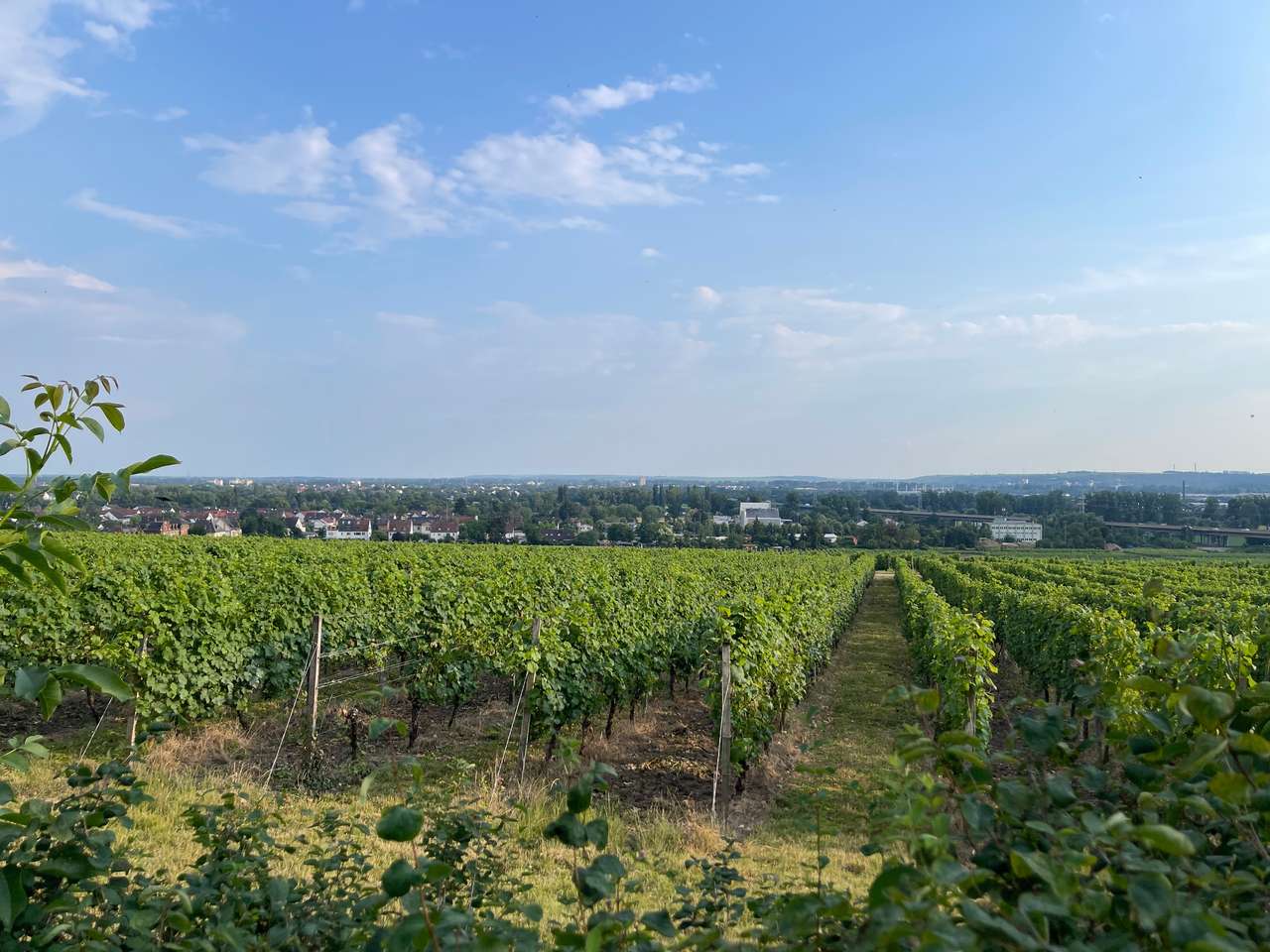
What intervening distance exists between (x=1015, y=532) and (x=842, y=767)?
352 feet

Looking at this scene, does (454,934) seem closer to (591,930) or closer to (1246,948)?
(591,930)

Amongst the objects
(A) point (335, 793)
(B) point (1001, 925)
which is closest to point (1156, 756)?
(B) point (1001, 925)

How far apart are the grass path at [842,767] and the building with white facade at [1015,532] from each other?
287ft

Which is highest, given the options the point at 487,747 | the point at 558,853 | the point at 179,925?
the point at 179,925

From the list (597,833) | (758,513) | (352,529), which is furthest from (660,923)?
(758,513)

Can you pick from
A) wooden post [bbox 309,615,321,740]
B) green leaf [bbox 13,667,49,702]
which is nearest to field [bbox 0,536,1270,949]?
wooden post [bbox 309,615,321,740]

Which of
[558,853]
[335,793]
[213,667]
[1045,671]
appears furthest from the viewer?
[1045,671]

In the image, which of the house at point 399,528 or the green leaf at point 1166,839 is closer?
the green leaf at point 1166,839

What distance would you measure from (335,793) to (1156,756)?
7.61 m

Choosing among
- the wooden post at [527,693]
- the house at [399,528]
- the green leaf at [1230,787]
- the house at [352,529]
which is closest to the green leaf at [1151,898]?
the green leaf at [1230,787]

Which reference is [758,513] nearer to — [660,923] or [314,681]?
[314,681]

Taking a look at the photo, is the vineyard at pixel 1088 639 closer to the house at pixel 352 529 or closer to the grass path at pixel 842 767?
the grass path at pixel 842 767

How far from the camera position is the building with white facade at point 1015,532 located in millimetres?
99500

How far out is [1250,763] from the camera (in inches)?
52.9
